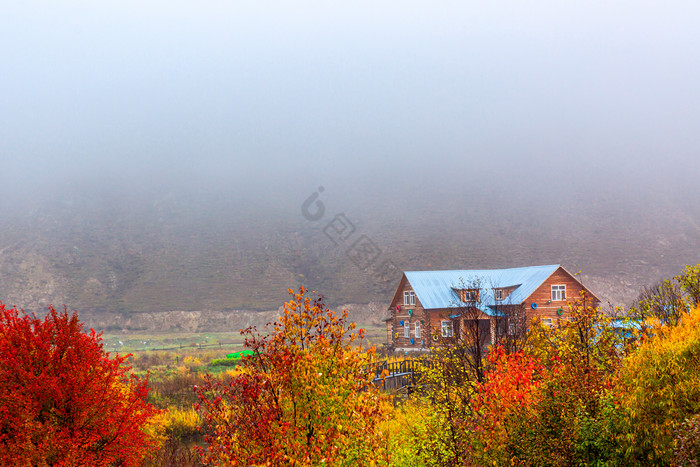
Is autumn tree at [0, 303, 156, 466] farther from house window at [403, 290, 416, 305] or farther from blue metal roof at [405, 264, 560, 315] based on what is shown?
house window at [403, 290, 416, 305]

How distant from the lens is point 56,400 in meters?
8.10

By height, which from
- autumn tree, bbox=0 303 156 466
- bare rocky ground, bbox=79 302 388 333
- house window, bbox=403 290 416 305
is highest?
house window, bbox=403 290 416 305

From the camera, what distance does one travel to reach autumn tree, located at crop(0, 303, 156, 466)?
Result: 776 cm

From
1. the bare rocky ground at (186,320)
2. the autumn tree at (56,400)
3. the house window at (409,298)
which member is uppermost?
the house window at (409,298)

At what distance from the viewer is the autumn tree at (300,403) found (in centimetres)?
701

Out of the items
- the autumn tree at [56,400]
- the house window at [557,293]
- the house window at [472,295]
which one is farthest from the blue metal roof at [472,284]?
the autumn tree at [56,400]

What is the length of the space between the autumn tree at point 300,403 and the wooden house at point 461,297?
3219 cm

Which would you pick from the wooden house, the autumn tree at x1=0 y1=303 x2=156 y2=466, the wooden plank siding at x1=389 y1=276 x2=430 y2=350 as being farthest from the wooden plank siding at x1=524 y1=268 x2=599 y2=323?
the autumn tree at x1=0 y1=303 x2=156 y2=466

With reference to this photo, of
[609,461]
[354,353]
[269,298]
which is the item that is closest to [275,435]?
[354,353]

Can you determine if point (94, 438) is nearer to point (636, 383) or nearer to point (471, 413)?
point (471, 413)

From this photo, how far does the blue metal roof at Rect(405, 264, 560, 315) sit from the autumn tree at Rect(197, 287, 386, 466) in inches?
1350

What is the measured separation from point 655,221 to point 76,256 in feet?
438

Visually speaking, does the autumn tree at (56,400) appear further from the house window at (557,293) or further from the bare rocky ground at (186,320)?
the bare rocky ground at (186,320)

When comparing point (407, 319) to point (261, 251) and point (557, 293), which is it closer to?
point (557, 293)
